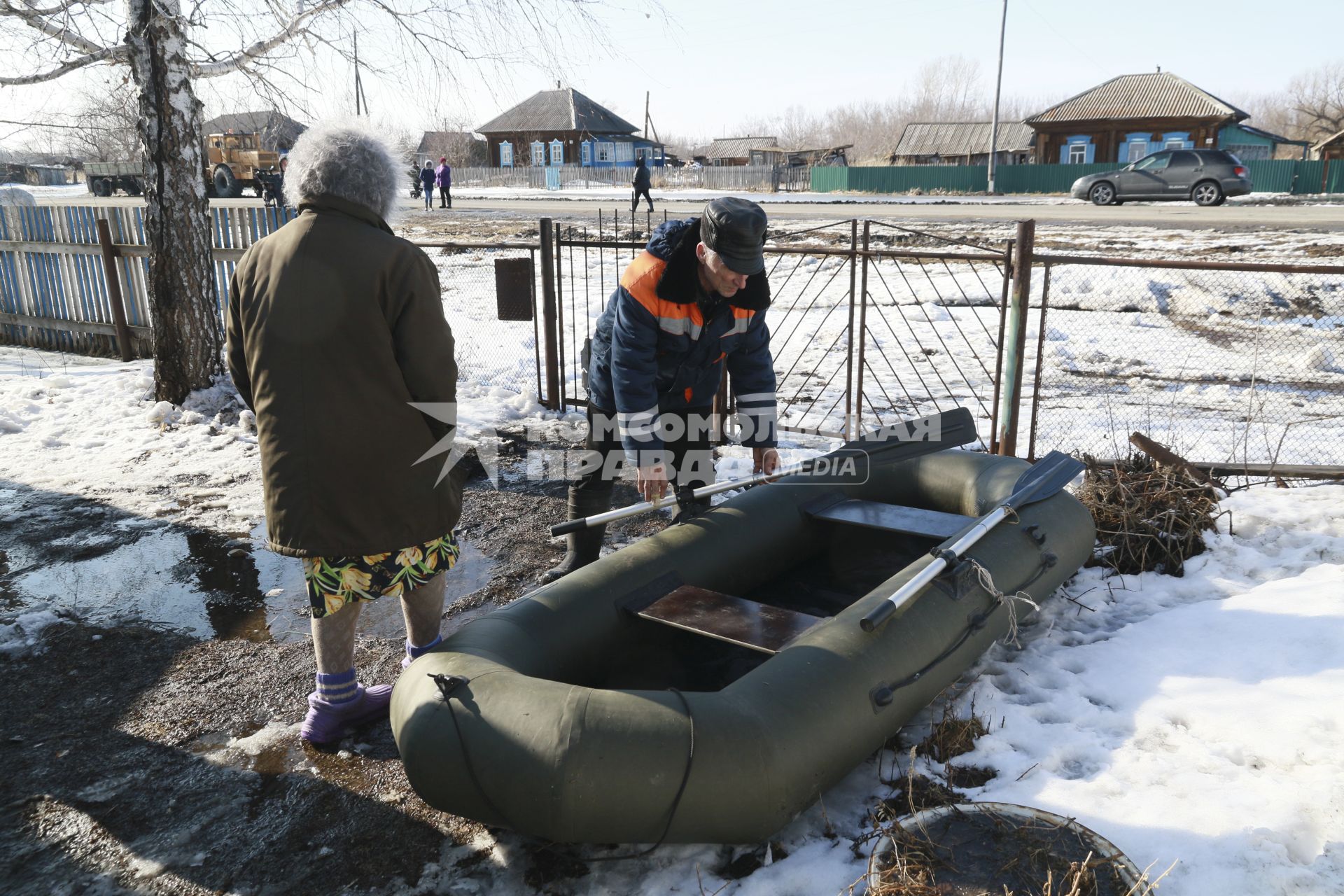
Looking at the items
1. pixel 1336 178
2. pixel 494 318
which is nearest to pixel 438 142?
pixel 1336 178

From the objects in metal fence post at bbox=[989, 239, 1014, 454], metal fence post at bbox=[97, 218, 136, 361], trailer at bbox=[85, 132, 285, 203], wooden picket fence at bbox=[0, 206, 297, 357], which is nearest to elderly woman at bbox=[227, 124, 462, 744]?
metal fence post at bbox=[989, 239, 1014, 454]

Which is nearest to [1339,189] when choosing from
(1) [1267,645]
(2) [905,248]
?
(2) [905,248]

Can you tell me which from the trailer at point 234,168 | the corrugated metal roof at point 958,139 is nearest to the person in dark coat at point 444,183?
the trailer at point 234,168

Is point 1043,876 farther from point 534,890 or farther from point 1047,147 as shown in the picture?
point 1047,147

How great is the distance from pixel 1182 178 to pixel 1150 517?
840 inches

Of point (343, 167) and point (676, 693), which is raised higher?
point (343, 167)

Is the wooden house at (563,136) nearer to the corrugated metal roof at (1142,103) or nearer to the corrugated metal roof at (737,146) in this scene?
the corrugated metal roof at (737,146)

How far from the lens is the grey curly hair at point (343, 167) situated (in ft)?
7.90

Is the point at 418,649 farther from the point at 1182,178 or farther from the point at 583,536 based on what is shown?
the point at 1182,178

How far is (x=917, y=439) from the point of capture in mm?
4090

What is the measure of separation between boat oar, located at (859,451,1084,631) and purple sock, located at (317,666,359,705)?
1.58 meters

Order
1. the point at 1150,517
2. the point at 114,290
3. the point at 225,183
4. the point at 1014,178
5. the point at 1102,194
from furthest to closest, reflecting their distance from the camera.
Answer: the point at 1014,178 → the point at 225,183 → the point at 1102,194 → the point at 114,290 → the point at 1150,517

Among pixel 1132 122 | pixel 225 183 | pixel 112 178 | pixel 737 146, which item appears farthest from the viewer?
pixel 737 146

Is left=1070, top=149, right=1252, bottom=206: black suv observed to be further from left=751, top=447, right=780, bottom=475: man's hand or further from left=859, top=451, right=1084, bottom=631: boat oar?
left=751, top=447, right=780, bottom=475: man's hand
